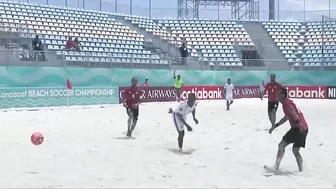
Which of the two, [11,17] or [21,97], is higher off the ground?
[11,17]

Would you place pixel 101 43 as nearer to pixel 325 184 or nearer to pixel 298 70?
pixel 298 70

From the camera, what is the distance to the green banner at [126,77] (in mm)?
21969

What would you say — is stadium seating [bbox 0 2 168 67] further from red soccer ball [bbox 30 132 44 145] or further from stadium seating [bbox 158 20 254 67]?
red soccer ball [bbox 30 132 44 145]

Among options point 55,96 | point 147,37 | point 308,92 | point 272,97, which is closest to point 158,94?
point 55,96

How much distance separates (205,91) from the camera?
30609mm

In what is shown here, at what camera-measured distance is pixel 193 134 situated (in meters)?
13.8

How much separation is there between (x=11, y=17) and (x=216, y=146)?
865 inches

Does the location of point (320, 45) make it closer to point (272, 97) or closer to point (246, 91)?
point (246, 91)

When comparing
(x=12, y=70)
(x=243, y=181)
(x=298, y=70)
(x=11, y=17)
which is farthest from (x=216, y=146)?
(x=298, y=70)

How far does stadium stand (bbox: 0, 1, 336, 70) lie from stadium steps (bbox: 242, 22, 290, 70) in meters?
0.34

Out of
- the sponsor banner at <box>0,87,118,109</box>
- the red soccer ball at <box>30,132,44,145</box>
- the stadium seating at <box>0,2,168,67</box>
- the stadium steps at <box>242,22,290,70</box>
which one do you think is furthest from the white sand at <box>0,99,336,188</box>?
the stadium steps at <box>242,22,290,70</box>

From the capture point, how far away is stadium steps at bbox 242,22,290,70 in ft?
117

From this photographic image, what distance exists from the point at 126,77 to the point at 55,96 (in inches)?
225

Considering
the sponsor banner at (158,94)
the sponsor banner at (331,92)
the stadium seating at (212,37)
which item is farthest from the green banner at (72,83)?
the sponsor banner at (331,92)
